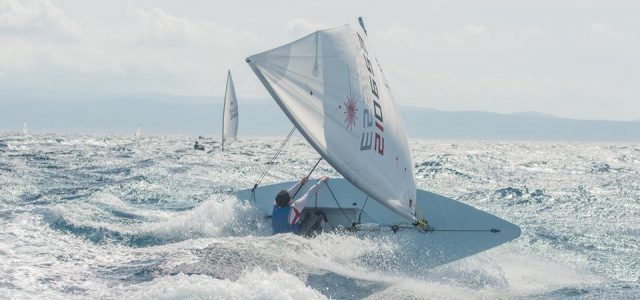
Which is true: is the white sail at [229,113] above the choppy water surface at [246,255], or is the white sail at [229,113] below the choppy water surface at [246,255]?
above

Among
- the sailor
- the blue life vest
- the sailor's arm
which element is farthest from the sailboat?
the sailor's arm

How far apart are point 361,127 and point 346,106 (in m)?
0.43

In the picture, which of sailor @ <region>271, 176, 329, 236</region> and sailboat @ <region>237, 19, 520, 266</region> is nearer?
sailboat @ <region>237, 19, 520, 266</region>

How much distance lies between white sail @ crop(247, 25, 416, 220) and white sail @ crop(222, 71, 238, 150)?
2824cm

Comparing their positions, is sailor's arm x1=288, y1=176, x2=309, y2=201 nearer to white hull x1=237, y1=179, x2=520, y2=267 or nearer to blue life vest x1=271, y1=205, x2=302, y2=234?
white hull x1=237, y1=179, x2=520, y2=267

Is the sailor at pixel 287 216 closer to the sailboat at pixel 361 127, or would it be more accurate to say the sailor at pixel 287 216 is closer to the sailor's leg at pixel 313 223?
the sailor's leg at pixel 313 223

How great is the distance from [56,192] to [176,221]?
8.89 m

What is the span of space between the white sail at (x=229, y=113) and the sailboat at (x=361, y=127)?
27316mm

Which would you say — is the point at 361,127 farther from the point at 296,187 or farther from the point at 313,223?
the point at 296,187

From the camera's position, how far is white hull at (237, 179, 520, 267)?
1312 centimetres

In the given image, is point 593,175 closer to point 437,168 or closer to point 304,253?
point 437,168

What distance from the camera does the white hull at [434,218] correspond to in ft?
43.0

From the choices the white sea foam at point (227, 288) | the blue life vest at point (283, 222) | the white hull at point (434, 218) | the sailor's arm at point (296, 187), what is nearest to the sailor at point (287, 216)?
the blue life vest at point (283, 222)

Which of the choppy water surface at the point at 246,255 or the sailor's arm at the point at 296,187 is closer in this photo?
the choppy water surface at the point at 246,255
